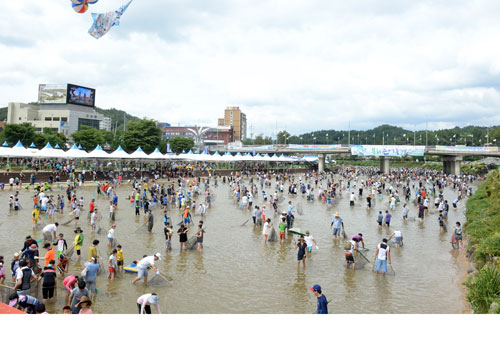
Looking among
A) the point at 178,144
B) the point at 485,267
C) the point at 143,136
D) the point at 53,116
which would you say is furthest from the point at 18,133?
the point at 485,267

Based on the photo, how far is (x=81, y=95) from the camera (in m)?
106

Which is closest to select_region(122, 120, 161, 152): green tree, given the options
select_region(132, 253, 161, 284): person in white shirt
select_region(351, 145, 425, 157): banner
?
select_region(351, 145, 425, 157): banner

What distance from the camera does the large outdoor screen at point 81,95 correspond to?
104 metres

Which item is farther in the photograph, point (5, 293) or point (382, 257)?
point (382, 257)

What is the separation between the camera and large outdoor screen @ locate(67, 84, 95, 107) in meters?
104

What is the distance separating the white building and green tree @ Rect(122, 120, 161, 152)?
39.2 m

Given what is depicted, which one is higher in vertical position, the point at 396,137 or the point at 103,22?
the point at 396,137

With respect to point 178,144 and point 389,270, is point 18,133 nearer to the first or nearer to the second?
point 178,144

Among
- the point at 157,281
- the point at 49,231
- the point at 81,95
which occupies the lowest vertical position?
the point at 157,281

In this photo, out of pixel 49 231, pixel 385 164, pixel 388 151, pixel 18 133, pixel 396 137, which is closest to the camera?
pixel 49 231

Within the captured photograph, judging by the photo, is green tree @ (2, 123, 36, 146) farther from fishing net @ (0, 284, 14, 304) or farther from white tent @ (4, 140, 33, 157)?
fishing net @ (0, 284, 14, 304)

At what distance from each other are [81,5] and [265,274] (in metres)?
8.86
